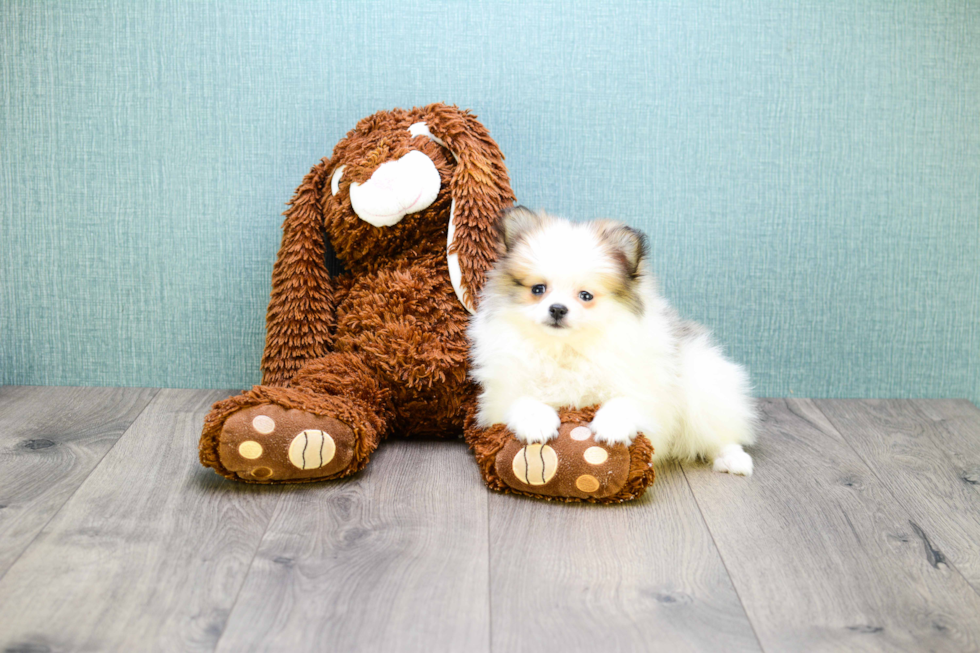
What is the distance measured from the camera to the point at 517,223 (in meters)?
1.45

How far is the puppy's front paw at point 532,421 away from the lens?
1369mm

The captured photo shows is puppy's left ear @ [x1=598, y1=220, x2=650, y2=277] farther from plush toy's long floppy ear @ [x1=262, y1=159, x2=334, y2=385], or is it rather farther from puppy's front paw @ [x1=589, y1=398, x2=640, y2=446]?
plush toy's long floppy ear @ [x1=262, y1=159, x2=334, y2=385]

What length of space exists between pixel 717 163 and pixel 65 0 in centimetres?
146

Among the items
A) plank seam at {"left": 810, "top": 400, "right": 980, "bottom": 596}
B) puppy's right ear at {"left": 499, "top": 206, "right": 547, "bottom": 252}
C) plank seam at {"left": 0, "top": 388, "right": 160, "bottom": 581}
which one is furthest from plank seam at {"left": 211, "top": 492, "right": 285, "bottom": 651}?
→ plank seam at {"left": 810, "top": 400, "right": 980, "bottom": 596}

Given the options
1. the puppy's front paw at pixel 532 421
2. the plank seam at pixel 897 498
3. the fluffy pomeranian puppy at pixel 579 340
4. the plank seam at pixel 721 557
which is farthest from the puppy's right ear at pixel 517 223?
Result: the plank seam at pixel 897 498

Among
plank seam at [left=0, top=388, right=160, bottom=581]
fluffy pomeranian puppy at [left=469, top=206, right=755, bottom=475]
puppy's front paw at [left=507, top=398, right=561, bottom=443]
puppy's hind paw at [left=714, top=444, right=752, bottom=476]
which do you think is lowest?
plank seam at [left=0, top=388, right=160, bottom=581]

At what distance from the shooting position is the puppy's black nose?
1.37m

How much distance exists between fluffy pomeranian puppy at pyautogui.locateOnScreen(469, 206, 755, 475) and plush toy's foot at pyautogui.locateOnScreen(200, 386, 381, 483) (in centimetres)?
27

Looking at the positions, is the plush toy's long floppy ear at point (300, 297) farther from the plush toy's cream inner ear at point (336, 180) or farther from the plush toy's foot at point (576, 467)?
the plush toy's foot at point (576, 467)

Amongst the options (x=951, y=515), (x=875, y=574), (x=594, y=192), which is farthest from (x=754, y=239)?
(x=875, y=574)

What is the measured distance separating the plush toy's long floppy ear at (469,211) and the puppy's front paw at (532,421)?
25 centimetres

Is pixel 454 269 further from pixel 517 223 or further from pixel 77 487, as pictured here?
pixel 77 487

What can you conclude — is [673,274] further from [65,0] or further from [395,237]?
[65,0]

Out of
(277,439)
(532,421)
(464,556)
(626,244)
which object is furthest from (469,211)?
(464,556)
